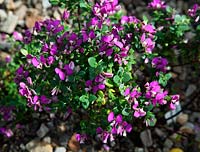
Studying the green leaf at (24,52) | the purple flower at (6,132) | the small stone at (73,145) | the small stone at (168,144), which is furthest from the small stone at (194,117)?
the green leaf at (24,52)

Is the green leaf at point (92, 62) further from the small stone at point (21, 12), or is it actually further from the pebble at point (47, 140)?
the small stone at point (21, 12)

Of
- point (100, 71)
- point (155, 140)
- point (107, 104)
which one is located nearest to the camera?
point (100, 71)

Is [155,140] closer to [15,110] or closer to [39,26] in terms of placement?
[15,110]

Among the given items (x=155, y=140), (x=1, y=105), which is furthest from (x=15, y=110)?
(x=155, y=140)

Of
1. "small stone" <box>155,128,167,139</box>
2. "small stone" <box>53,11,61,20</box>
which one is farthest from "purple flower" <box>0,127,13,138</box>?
"small stone" <box>53,11,61,20</box>

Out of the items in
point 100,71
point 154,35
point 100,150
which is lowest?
point 100,150

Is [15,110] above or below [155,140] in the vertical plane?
above

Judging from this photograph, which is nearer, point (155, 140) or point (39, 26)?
point (39, 26)
